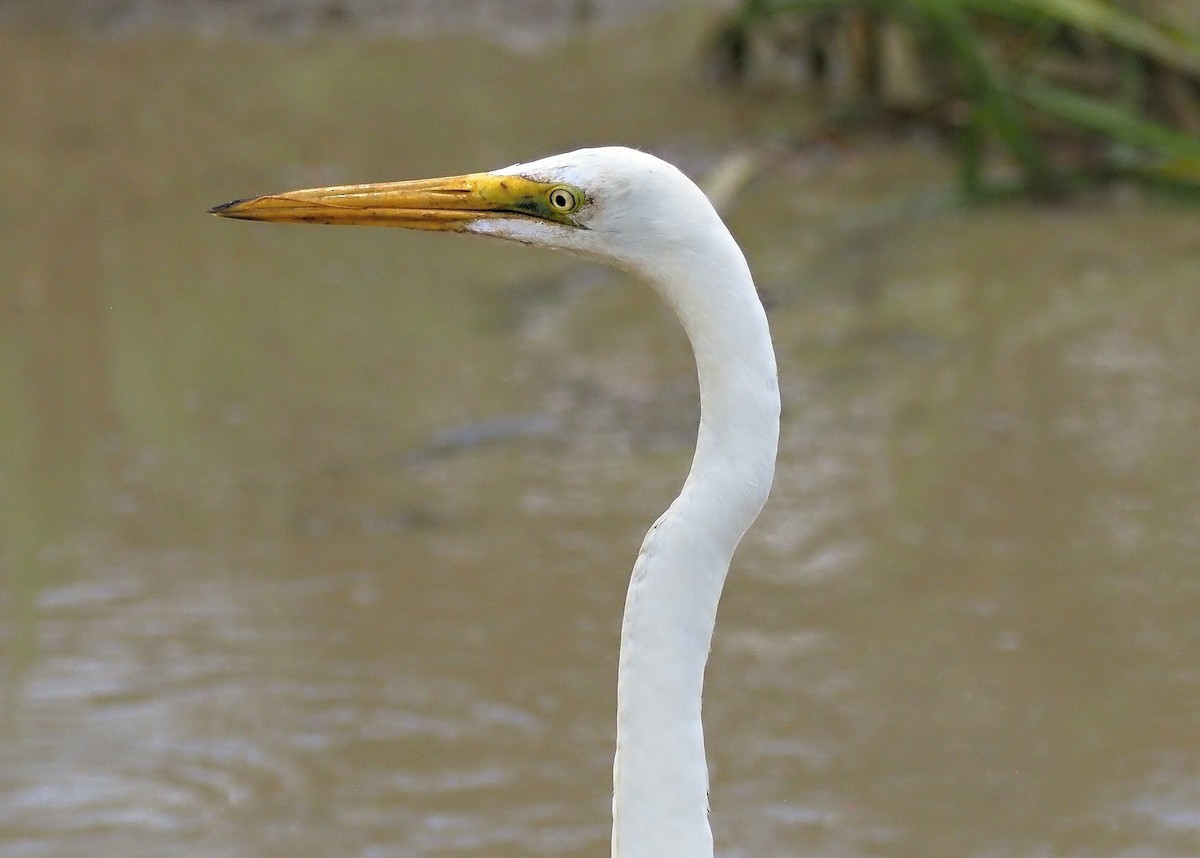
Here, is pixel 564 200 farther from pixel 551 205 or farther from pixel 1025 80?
pixel 1025 80

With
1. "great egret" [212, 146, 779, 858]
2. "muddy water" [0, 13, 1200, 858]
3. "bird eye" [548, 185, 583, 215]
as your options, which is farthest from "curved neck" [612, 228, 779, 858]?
"muddy water" [0, 13, 1200, 858]

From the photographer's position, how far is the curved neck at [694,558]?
1931 millimetres

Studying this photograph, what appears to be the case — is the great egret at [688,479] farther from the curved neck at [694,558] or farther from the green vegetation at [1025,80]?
the green vegetation at [1025,80]

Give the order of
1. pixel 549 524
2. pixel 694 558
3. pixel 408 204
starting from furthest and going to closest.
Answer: pixel 549 524, pixel 408 204, pixel 694 558

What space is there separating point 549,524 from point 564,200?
2998 millimetres

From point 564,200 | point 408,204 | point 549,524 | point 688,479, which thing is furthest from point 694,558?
point 549,524

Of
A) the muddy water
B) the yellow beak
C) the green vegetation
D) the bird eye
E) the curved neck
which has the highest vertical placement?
the green vegetation

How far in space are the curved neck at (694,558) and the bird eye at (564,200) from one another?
0.13 m

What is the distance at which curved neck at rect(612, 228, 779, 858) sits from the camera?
1931mm

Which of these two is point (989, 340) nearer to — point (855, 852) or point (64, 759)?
point (855, 852)

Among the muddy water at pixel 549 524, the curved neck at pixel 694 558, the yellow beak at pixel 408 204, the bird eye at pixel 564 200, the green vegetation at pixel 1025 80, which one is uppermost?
the green vegetation at pixel 1025 80

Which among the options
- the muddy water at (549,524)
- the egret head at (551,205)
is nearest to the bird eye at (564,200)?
the egret head at (551,205)

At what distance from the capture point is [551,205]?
2.05 metres

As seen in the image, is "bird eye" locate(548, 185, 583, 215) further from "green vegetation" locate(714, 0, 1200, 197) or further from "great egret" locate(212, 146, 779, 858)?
"green vegetation" locate(714, 0, 1200, 197)
